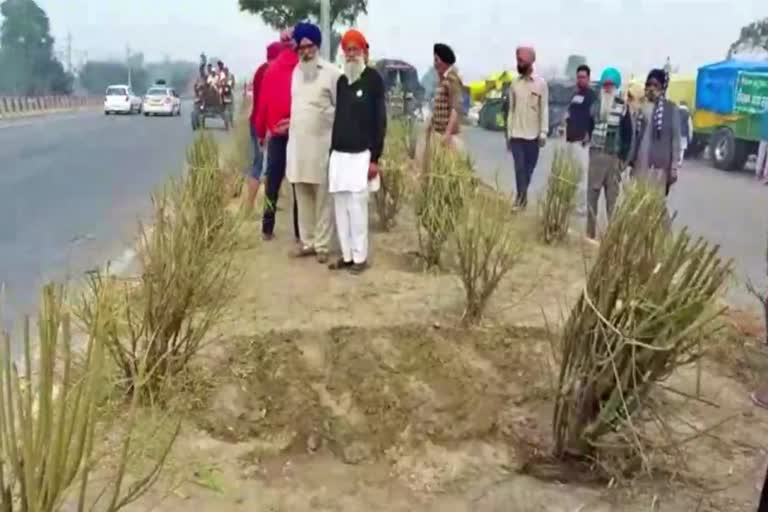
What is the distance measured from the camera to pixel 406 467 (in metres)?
3.81

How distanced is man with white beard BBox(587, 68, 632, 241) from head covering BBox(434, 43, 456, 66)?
140 centimetres

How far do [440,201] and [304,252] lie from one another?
1.10 m

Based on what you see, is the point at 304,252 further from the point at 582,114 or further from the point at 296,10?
the point at 296,10

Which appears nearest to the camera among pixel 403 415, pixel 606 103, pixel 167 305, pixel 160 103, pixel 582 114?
pixel 167 305

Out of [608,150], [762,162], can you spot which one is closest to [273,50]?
[608,150]

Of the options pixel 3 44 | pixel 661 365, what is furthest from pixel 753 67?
pixel 3 44

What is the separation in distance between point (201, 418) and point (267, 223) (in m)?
3.72

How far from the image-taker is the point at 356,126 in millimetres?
6109

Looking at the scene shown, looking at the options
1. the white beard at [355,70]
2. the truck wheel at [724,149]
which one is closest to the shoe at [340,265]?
the white beard at [355,70]

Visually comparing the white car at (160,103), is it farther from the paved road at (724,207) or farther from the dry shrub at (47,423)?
the dry shrub at (47,423)

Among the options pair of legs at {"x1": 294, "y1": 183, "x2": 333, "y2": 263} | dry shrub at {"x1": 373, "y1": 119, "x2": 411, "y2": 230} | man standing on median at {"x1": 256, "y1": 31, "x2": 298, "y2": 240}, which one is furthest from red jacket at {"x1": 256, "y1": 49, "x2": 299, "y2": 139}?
dry shrub at {"x1": 373, "y1": 119, "x2": 411, "y2": 230}

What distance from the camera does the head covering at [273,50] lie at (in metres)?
7.81

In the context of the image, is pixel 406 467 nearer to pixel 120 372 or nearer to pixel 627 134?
pixel 120 372

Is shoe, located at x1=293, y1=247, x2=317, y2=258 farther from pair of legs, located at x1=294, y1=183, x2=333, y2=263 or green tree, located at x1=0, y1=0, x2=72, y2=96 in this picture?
green tree, located at x1=0, y1=0, x2=72, y2=96
